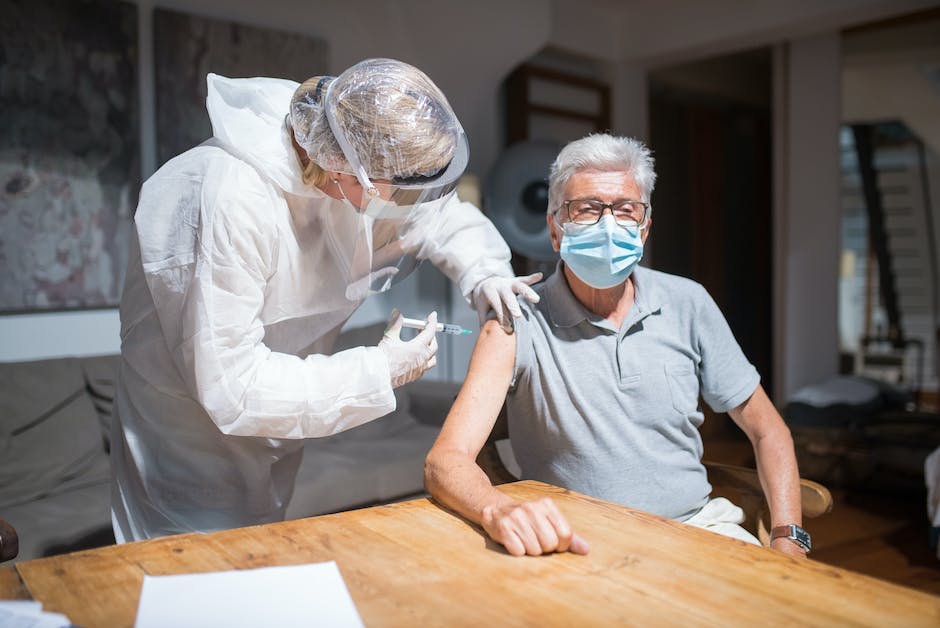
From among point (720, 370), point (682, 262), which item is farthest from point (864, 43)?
point (720, 370)

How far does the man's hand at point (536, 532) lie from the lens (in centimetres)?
107

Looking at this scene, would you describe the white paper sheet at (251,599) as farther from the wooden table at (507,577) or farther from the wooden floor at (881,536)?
the wooden floor at (881,536)

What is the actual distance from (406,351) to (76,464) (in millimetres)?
1678

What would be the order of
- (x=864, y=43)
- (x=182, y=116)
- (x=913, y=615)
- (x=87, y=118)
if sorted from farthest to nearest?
1. (x=864, y=43)
2. (x=182, y=116)
3. (x=87, y=118)
4. (x=913, y=615)

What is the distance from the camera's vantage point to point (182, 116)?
3213 mm

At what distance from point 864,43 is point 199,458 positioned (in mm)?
6147

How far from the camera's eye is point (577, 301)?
169 cm

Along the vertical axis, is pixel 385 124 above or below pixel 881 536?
above

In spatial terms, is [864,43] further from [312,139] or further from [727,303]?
[312,139]

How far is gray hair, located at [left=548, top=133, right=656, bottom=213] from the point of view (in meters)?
1.64

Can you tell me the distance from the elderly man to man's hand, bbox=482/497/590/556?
410 millimetres

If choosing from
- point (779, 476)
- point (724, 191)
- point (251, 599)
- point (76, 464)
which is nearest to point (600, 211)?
point (779, 476)

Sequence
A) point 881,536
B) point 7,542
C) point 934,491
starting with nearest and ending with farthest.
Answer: point 7,542 → point 934,491 → point 881,536

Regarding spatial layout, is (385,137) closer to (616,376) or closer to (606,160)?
(606,160)
